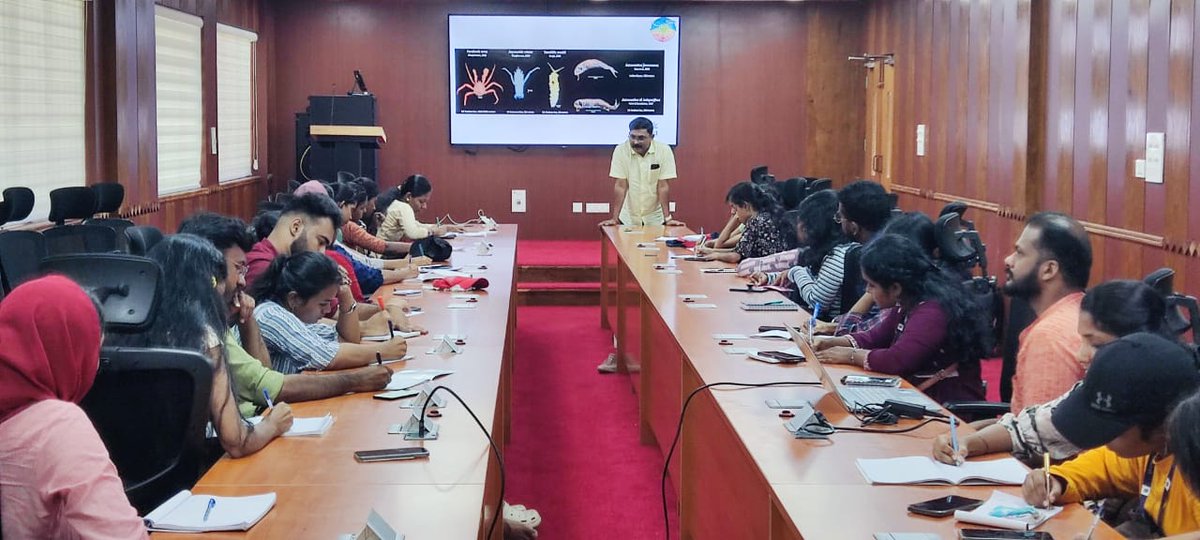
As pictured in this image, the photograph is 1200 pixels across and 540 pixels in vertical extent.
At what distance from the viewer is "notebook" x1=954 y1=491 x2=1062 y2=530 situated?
90.2 inches

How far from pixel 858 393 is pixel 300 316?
1.76 m

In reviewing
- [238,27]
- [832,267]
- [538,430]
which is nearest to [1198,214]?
[832,267]

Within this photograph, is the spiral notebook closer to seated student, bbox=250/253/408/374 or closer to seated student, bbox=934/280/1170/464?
seated student, bbox=250/253/408/374

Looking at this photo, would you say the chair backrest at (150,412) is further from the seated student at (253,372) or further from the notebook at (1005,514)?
the notebook at (1005,514)

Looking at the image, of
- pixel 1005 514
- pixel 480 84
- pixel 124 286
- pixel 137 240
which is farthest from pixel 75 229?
pixel 480 84

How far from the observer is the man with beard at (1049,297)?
313cm

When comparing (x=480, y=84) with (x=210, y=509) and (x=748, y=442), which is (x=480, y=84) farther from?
(x=210, y=509)

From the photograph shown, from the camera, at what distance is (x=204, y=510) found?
238 centimetres

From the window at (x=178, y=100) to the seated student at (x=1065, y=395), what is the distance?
267 inches

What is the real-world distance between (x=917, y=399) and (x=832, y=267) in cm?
223

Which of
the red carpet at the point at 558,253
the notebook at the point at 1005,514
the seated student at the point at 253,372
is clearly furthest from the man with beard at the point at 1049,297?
the red carpet at the point at 558,253

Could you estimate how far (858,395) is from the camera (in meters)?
3.41

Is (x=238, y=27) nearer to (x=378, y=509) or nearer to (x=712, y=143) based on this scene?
(x=712, y=143)

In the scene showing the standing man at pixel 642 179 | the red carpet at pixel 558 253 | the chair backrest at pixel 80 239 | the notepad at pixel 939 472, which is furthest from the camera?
the red carpet at pixel 558 253
